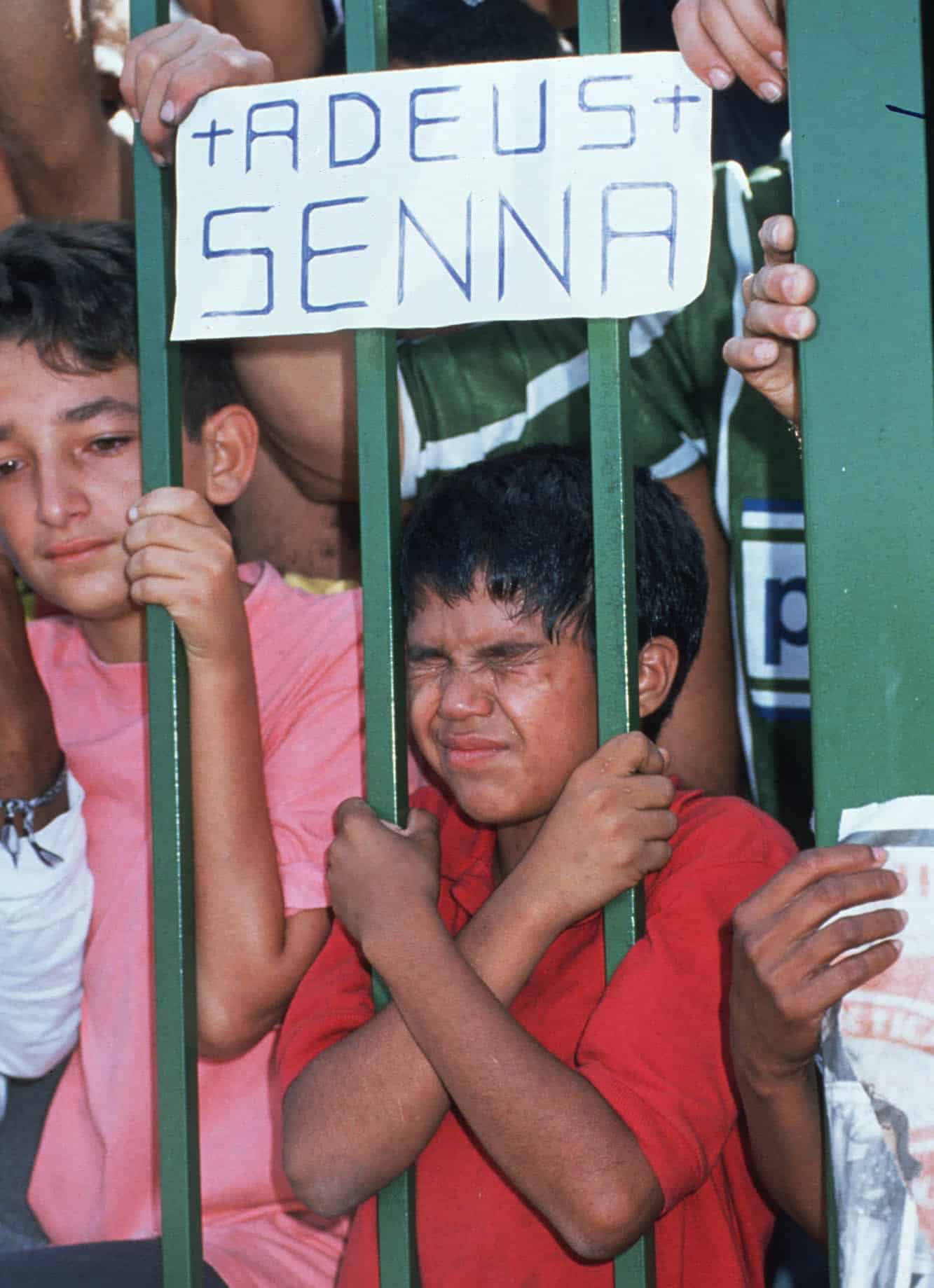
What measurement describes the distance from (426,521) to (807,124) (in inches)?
24.4

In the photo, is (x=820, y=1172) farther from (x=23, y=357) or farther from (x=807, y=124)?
(x=23, y=357)

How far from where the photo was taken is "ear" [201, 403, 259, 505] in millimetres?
1962

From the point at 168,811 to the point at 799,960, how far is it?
0.55 meters

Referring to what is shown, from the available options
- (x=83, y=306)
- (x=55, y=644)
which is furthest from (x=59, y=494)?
(x=55, y=644)

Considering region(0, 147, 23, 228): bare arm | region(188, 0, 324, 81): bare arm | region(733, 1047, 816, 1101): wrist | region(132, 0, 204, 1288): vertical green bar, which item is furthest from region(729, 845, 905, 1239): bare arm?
region(0, 147, 23, 228): bare arm

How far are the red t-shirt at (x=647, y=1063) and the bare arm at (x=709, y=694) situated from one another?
0.47 m

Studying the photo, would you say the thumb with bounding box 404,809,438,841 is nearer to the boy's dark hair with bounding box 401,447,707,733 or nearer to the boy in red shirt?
the boy in red shirt

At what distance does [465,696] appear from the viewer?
59.3 inches

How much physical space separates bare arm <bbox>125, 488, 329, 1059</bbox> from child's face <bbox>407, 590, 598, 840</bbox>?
183 millimetres

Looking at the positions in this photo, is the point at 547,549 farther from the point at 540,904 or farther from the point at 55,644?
the point at 55,644

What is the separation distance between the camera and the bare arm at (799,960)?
3.76ft

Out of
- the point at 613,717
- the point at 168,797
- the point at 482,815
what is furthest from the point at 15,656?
the point at 613,717

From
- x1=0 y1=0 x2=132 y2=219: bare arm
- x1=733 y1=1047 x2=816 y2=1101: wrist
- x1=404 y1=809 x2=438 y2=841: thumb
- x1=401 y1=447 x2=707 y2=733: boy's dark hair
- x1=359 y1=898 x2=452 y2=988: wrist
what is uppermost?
x1=0 y1=0 x2=132 y2=219: bare arm

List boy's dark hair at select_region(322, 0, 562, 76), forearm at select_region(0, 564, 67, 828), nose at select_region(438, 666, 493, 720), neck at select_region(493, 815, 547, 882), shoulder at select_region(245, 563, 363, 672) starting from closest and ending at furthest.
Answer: nose at select_region(438, 666, 493, 720) → neck at select_region(493, 815, 547, 882) → forearm at select_region(0, 564, 67, 828) → shoulder at select_region(245, 563, 363, 672) → boy's dark hair at select_region(322, 0, 562, 76)
